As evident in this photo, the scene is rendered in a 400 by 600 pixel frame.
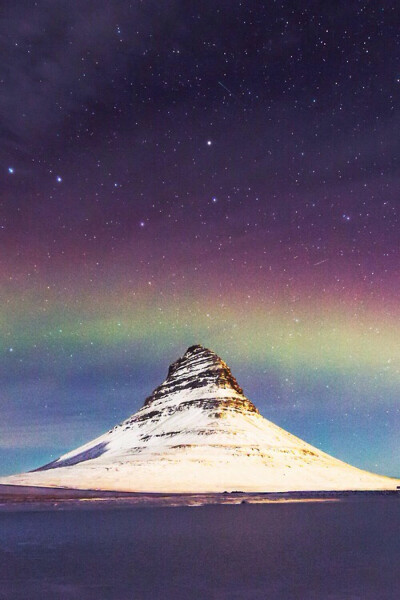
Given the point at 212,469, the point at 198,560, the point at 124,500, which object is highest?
the point at 212,469

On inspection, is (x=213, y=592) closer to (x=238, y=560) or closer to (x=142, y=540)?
(x=238, y=560)

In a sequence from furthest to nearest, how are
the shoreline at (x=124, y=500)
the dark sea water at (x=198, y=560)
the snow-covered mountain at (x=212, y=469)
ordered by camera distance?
the snow-covered mountain at (x=212, y=469)
the shoreline at (x=124, y=500)
the dark sea water at (x=198, y=560)

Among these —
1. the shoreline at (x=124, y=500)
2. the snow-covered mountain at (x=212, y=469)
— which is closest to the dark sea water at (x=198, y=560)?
the shoreline at (x=124, y=500)

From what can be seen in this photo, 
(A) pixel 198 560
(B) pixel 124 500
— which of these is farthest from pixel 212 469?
(A) pixel 198 560

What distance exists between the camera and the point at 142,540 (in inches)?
1023

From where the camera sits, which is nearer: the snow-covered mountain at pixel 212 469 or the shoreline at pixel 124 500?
the shoreline at pixel 124 500

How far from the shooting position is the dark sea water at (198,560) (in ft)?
48.9

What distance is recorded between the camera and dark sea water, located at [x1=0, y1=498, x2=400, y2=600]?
48.9 ft

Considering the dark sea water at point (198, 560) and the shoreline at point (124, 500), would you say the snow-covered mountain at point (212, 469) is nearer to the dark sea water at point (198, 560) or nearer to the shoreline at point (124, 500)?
the shoreline at point (124, 500)

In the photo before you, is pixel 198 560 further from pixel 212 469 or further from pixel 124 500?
pixel 212 469

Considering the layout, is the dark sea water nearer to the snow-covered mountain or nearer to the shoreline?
the shoreline

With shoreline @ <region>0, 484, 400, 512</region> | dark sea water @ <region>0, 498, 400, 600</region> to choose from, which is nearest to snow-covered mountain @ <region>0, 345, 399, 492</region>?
shoreline @ <region>0, 484, 400, 512</region>

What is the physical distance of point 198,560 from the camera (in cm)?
2017

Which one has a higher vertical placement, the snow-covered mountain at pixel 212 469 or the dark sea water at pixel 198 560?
the snow-covered mountain at pixel 212 469
